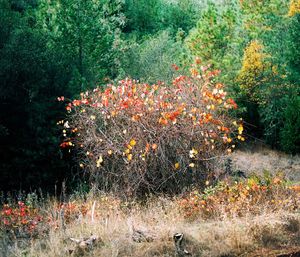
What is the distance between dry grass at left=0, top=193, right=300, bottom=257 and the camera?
6594mm

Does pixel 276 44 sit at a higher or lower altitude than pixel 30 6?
lower

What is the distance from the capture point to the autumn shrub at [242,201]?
8.03 metres

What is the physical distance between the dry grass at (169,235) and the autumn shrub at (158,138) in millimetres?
1956

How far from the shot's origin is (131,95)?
34.8 feet

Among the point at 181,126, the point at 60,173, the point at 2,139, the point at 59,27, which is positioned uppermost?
the point at 59,27

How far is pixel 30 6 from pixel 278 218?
18.2 meters

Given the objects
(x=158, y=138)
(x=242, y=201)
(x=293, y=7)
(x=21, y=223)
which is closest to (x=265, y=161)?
(x=293, y=7)

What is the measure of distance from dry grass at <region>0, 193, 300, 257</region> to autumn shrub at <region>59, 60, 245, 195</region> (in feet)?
6.42

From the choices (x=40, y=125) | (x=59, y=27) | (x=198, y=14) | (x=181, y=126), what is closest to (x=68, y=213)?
(x=181, y=126)

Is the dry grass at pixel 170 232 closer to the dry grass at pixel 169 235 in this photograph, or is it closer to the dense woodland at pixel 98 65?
the dry grass at pixel 169 235

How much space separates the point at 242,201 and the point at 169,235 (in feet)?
5.91

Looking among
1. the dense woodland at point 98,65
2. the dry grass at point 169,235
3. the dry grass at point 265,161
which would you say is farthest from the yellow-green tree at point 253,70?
the dry grass at point 169,235

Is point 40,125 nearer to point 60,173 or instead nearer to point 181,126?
point 60,173

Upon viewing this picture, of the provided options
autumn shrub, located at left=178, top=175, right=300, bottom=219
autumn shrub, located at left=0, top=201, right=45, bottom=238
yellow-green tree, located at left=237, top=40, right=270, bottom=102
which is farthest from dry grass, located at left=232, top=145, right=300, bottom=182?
autumn shrub, located at left=0, top=201, right=45, bottom=238
